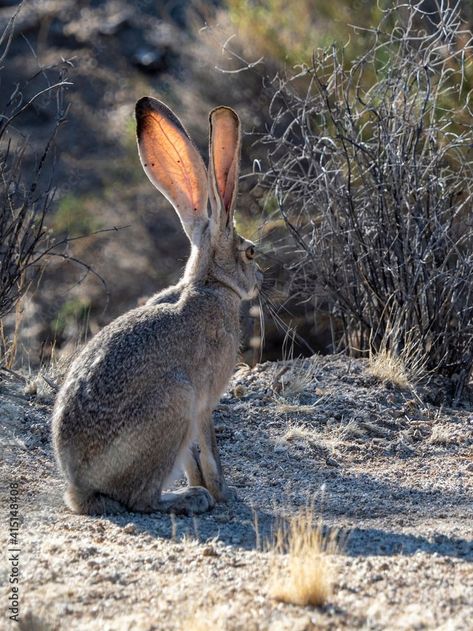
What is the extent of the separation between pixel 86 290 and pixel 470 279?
19.2 ft

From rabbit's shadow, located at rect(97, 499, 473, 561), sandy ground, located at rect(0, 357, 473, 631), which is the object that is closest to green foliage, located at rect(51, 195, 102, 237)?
sandy ground, located at rect(0, 357, 473, 631)

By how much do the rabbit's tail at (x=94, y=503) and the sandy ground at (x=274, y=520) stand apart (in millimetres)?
91

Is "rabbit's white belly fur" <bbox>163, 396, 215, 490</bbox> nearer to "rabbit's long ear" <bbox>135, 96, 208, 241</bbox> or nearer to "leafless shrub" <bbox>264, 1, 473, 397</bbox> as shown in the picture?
"rabbit's long ear" <bbox>135, 96, 208, 241</bbox>

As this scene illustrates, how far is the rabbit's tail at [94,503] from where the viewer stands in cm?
504

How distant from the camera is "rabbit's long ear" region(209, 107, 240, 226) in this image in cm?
546

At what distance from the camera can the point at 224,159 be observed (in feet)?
18.4

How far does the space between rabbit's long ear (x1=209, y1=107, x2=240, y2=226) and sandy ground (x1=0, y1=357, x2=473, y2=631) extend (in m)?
1.42

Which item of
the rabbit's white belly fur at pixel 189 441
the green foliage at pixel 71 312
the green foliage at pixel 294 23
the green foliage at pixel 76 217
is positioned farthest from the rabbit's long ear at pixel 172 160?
the green foliage at pixel 294 23

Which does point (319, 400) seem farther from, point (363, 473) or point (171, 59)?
point (171, 59)

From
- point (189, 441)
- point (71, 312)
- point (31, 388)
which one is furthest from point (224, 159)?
point (71, 312)

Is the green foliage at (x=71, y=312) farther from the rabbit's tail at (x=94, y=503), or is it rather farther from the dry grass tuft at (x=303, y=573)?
the dry grass tuft at (x=303, y=573)

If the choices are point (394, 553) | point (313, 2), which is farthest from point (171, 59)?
point (394, 553)

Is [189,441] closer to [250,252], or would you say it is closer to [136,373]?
[136,373]

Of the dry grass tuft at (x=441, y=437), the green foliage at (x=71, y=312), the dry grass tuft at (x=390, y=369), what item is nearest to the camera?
the dry grass tuft at (x=441, y=437)
